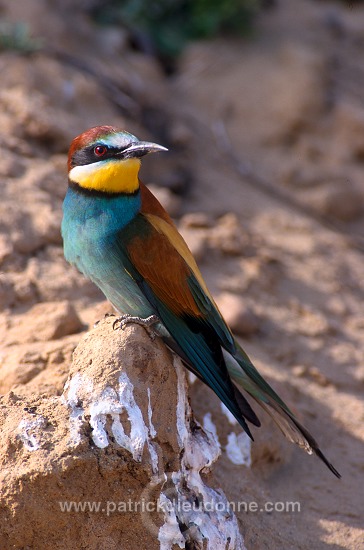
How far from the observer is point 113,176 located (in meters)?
2.74

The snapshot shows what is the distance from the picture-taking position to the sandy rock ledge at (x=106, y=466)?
2.08m

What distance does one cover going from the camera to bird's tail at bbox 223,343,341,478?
2.71 m

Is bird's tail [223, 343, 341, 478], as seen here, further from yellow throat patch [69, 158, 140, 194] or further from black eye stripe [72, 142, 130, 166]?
black eye stripe [72, 142, 130, 166]

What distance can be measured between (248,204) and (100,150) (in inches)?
87.5

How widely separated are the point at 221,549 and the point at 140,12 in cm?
429

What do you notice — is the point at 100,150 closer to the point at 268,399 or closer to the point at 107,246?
the point at 107,246

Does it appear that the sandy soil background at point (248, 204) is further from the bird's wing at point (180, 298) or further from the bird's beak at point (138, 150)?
the bird's beak at point (138, 150)

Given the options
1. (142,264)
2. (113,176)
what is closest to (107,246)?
(142,264)

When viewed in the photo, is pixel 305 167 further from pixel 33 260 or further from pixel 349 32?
pixel 33 260

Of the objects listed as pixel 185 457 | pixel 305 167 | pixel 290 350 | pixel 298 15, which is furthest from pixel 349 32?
pixel 185 457

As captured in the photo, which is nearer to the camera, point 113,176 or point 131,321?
point 131,321

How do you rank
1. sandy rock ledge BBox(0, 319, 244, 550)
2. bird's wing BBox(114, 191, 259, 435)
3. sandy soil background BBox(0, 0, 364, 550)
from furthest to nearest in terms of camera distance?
sandy soil background BBox(0, 0, 364, 550) < bird's wing BBox(114, 191, 259, 435) < sandy rock ledge BBox(0, 319, 244, 550)

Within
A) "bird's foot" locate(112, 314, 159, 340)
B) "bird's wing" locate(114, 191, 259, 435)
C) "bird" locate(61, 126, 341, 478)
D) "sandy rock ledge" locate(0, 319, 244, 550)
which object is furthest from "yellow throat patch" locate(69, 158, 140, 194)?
"sandy rock ledge" locate(0, 319, 244, 550)

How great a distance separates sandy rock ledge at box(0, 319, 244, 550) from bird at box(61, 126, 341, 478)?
345mm
